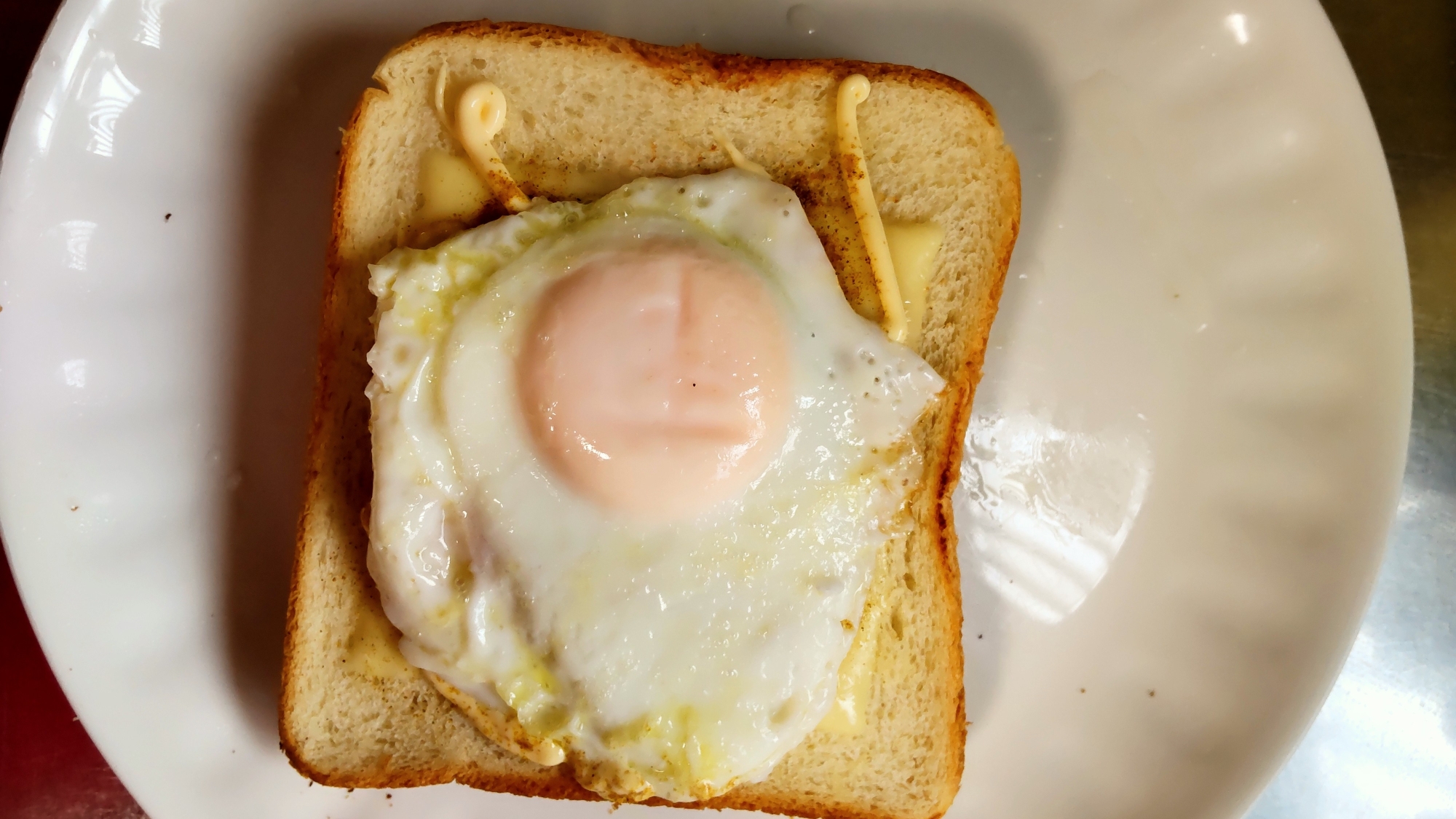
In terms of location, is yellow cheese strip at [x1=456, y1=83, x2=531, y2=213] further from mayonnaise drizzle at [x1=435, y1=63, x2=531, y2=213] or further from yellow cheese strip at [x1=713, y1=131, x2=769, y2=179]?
yellow cheese strip at [x1=713, y1=131, x2=769, y2=179]

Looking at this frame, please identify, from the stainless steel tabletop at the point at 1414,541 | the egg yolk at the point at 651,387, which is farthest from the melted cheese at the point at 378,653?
the stainless steel tabletop at the point at 1414,541

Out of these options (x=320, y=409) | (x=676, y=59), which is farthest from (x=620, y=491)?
(x=676, y=59)

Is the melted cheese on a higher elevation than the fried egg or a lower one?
lower

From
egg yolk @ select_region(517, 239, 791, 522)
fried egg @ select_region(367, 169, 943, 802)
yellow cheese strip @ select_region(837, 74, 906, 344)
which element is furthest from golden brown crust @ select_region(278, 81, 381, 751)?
yellow cheese strip @ select_region(837, 74, 906, 344)

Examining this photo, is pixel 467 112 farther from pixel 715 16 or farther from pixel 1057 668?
pixel 1057 668

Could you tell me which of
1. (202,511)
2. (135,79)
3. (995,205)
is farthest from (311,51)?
(995,205)

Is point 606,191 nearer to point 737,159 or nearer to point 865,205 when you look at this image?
point 737,159

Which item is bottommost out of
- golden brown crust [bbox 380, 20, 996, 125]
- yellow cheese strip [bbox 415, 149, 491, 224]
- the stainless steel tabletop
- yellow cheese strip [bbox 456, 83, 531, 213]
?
the stainless steel tabletop
